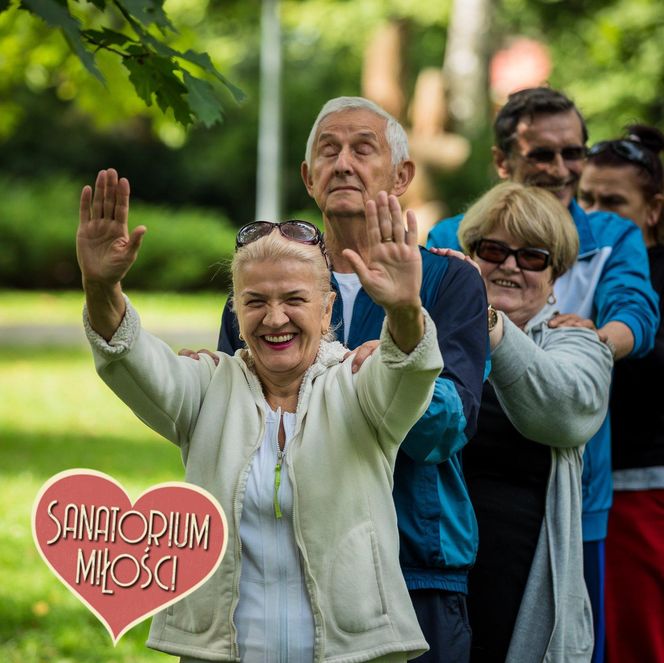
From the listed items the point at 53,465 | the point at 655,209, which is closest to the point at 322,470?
the point at 655,209

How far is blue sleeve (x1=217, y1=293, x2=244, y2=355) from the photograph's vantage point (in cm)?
334

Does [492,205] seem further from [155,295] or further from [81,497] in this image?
[155,295]

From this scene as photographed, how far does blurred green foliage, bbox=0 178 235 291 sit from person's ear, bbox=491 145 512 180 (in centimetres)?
2044

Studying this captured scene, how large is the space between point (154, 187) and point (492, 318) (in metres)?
32.1

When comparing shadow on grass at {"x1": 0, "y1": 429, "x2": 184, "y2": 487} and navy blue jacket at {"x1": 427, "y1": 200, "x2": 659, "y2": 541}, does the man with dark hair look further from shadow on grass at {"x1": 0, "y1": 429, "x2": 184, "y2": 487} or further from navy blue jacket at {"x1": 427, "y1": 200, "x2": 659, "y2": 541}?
shadow on grass at {"x1": 0, "y1": 429, "x2": 184, "y2": 487}

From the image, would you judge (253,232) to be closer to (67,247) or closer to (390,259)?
(390,259)

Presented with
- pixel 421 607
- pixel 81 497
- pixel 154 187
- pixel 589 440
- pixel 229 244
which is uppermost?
pixel 154 187

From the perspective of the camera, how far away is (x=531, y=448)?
3717mm

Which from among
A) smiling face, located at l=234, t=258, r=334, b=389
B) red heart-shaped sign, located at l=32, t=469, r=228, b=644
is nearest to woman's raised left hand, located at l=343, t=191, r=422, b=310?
smiling face, located at l=234, t=258, r=334, b=389

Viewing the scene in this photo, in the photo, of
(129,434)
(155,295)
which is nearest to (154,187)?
(155,295)

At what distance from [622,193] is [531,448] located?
156 centimetres

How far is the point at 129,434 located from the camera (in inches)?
487

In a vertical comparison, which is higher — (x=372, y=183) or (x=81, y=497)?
(x=372, y=183)

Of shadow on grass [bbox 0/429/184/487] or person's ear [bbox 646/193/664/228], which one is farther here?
shadow on grass [bbox 0/429/184/487]
